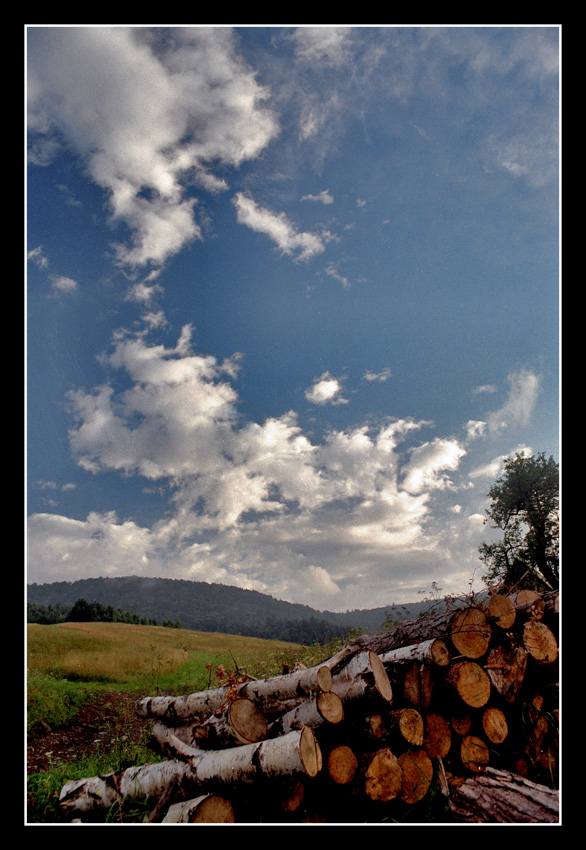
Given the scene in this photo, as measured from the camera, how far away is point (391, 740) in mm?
4793

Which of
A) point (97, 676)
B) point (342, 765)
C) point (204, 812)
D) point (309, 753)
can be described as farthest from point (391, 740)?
point (97, 676)

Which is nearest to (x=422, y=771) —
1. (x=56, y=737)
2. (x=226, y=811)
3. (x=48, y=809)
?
(x=226, y=811)

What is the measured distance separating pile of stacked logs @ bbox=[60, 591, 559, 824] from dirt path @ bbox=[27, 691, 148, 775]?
13.4 feet

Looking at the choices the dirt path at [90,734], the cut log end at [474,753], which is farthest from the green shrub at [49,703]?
the cut log end at [474,753]

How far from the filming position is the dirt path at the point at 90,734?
27.6 feet

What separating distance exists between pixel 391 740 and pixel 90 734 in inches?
343

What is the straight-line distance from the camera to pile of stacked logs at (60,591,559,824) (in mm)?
4125

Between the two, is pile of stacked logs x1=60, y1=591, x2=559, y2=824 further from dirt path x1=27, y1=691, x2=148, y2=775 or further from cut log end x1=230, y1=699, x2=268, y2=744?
dirt path x1=27, y1=691, x2=148, y2=775

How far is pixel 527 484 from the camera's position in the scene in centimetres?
2123

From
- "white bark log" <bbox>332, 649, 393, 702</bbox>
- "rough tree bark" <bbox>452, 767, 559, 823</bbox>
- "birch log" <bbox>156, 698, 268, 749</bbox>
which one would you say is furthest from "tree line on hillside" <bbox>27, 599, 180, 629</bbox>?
"rough tree bark" <bbox>452, 767, 559, 823</bbox>

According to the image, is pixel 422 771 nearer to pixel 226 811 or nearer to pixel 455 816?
pixel 455 816

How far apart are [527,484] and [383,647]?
18603 millimetres

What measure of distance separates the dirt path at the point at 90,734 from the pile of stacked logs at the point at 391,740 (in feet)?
13.4

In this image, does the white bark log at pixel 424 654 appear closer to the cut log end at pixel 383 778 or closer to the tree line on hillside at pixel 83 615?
the cut log end at pixel 383 778
